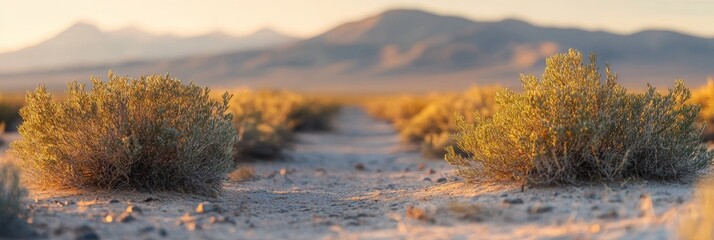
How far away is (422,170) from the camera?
13883 mm

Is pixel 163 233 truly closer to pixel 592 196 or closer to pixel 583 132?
pixel 592 196

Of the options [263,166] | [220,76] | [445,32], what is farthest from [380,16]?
[263,166]

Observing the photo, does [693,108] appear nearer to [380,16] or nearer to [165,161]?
[165,161]

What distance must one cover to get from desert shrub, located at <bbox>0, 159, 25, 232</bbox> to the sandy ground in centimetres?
23

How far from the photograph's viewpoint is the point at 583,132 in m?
8.26

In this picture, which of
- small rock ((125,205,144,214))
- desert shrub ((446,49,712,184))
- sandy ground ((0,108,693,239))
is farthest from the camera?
desert shrub ((446,49,712,184))

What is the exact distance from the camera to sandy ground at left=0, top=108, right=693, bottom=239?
20.5 ft

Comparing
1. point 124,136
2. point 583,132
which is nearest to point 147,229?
point 124,136

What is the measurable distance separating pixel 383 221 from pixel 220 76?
110687mm

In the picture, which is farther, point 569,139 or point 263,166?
point 263,166

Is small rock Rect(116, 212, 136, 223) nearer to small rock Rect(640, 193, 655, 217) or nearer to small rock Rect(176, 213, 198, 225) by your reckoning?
small rock Rect(176, 213, 198, 225)

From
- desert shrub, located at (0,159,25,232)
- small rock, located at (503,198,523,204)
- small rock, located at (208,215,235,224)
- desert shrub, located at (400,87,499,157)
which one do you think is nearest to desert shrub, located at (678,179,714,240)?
small rock, located at (503,198,523,204)

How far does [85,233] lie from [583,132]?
502cm

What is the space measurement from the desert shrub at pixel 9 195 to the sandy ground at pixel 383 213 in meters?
Answer: 0.23
